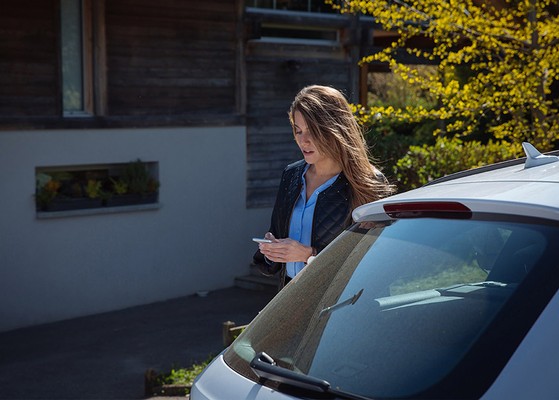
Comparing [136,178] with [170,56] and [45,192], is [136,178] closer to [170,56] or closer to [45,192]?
[45,192]

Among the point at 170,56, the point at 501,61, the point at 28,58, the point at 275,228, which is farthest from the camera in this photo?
the point at 170,56

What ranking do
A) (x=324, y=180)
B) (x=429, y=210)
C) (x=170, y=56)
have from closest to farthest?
1. (x=429, y=210)
2. (x=324, y=180)
3. (x=170, y=56)

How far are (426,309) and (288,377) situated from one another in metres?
0.43

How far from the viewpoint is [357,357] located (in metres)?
2.48

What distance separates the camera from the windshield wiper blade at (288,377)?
2.40m

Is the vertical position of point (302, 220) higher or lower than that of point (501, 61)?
lower

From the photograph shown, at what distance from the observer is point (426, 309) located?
2545mm

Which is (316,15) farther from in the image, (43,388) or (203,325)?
(43,388)

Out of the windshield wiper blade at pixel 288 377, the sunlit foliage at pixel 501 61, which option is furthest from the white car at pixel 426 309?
the sunlit foliage at pixel 501 61

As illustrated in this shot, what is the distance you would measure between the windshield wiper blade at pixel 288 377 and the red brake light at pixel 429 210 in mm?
587

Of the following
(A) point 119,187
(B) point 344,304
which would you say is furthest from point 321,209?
(A) point 119,187

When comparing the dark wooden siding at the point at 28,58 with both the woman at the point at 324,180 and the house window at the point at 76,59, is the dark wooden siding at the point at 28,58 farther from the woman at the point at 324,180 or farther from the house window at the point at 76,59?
the woman at the point at 324,180

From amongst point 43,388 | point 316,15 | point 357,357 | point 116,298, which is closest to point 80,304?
point 116,298

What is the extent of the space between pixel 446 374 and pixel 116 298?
30.7 ft
